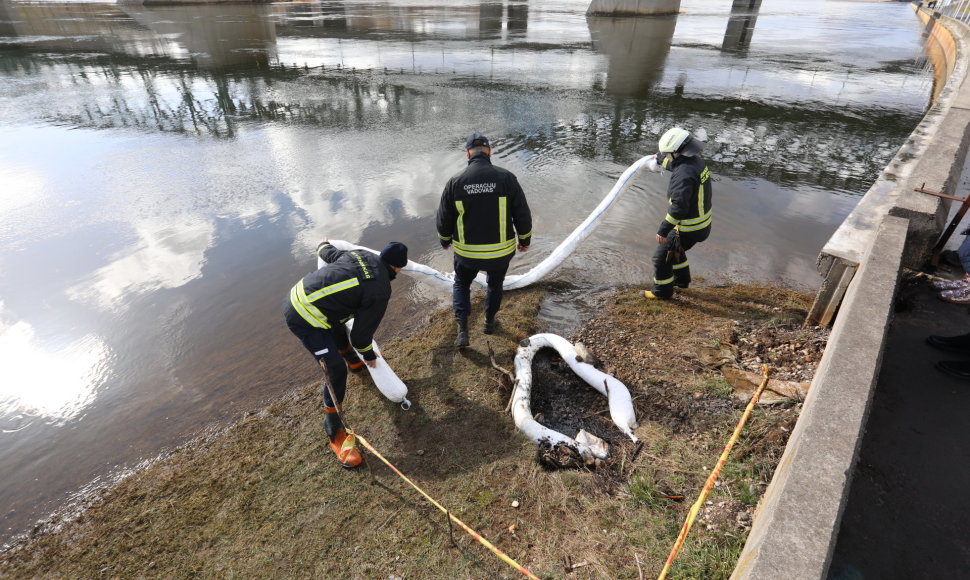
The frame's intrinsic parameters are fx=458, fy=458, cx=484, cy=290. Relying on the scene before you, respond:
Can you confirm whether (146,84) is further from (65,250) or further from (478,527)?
(478,527)

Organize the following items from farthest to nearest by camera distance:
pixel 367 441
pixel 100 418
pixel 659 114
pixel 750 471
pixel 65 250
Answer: pixel 659 114, pixel 65 250, pixel 100 418, pixel 367 441, pixel 750 471

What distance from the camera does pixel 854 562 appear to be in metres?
2.28

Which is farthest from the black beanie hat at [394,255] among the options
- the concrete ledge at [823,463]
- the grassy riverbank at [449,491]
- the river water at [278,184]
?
the concrete ledge at [823,463]

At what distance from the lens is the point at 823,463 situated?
6.78ft

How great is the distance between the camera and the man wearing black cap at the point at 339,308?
3.15 meters

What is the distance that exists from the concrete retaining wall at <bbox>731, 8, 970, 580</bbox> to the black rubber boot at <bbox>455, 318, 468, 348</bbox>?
2.64 metres

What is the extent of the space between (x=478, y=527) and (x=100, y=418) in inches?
137

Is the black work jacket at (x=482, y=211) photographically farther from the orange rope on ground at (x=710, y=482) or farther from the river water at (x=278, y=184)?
the orange rope on ground at (x=710, y=482)

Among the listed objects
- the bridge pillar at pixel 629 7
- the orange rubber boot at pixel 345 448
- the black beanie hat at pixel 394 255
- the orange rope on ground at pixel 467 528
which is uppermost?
the bridge pillar at pixel 629 7

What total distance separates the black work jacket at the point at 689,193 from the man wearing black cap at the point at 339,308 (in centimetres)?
280

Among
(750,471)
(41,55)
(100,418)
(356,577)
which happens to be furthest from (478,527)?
(41,55)

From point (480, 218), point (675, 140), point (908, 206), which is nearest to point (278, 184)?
point (480, 218)

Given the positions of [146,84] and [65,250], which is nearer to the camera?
[65,250]

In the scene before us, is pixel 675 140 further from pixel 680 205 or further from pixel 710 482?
pixel 710 482
